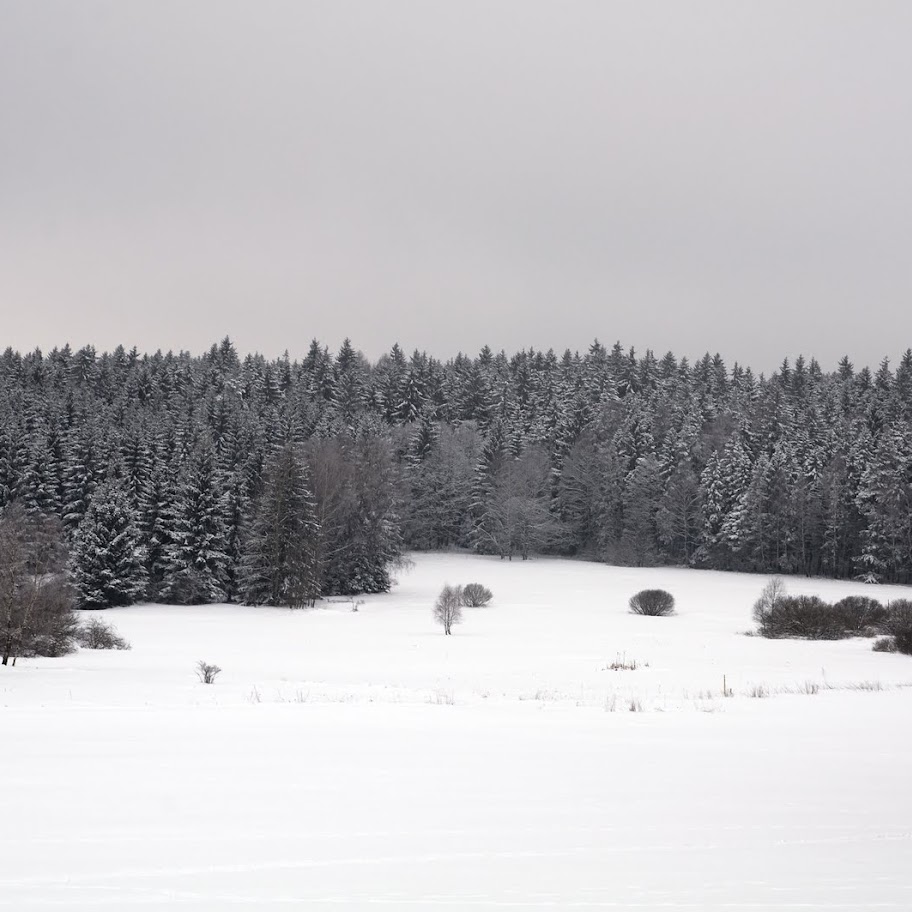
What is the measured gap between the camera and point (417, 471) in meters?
90.5

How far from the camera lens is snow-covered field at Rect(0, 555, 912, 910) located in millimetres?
5270

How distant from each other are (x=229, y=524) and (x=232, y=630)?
63.5 feet

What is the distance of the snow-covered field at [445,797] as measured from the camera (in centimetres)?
527

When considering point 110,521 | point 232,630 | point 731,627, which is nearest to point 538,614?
point 731,627

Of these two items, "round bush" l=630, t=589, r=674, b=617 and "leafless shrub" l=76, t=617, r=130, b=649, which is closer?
"leafless shrub" l=76, t=617, r=130, b=649

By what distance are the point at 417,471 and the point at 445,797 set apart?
8307 centimetres

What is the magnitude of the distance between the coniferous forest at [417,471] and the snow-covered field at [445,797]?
35.4m

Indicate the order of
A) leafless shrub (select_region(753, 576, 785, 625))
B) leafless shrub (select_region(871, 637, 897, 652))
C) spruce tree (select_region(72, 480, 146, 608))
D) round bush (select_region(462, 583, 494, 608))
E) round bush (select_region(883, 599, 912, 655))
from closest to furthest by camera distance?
round bush (select_region(883, 599, 912, 655)) < leafless shrub (select_region(871, 637, 897, 652)) < leafless shrub (select_region(753, 576, 785, 625)) < spruce tree (select_region(72, 480, 146, 608)) < round bush (select_region(462, 583, 494, 608))

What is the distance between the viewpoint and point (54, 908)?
15.3 feet

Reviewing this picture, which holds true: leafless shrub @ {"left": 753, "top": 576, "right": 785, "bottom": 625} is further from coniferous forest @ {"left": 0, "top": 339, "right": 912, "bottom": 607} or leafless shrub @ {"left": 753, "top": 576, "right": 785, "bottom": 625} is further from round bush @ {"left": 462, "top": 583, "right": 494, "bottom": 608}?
coniferous forest @ {"left": 0, "top": 339, "right": 912, "bottom": 607}

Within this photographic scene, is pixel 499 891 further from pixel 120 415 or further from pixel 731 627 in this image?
pixel 120 415

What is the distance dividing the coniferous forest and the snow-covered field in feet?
116

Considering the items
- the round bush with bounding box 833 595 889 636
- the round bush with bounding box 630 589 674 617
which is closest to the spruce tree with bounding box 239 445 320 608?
the round bush with bounding box 630 589 674 617

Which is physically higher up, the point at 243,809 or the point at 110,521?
the point at 110,521
